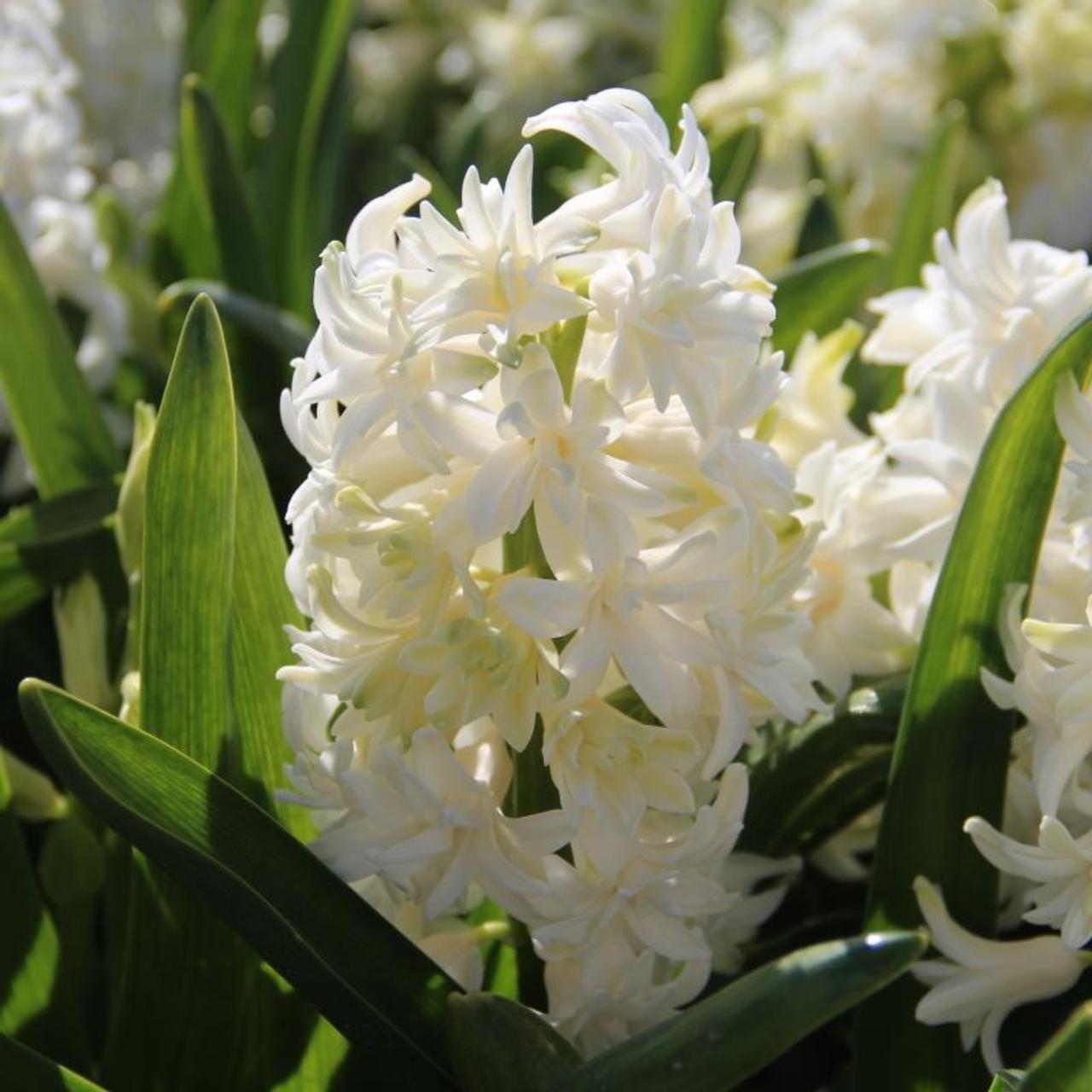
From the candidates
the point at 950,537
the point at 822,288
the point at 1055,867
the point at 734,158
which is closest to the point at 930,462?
the point at 950,537

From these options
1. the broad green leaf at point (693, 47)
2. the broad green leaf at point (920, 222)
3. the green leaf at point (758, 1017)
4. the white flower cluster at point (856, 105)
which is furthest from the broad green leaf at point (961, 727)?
the broad green leaf at point (693, 47)

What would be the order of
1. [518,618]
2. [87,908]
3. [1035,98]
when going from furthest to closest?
[1035,98] → [87,908] → [518,618]

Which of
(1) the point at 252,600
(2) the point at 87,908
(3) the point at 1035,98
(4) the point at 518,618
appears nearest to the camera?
(4) the point at 518,618

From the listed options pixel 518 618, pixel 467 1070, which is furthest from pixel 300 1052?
pixel 518 618

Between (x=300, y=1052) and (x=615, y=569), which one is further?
(x=300, y=1052)

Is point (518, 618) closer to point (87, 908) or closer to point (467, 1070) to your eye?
point (467, 1070)

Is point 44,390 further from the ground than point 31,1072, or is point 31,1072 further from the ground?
point 44,390

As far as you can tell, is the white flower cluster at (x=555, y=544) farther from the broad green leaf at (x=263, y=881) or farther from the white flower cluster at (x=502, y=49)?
the white flower cluster at (x=502, y=49)

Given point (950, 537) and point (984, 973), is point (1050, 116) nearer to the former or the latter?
point (950, 537)
